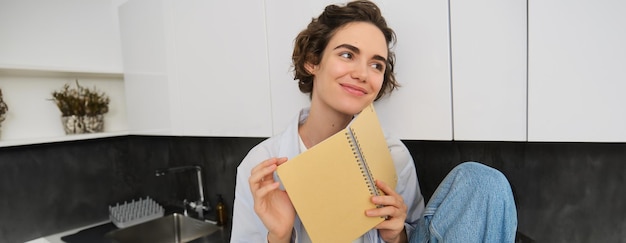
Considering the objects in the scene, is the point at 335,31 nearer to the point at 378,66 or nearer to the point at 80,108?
the point at 378,66

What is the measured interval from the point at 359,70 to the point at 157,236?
1585 mm

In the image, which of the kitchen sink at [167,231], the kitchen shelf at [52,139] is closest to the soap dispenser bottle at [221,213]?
the kitchen sink at [167,231]

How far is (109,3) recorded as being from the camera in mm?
1770

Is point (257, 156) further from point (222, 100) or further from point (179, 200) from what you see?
point (179, 200)

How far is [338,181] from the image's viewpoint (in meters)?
0.56

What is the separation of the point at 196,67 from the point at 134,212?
100cm

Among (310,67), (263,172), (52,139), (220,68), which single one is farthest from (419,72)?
(52,139)

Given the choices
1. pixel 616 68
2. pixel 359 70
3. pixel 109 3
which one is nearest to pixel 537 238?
pixel 616 68

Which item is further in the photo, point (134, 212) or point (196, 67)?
point (134, 212)

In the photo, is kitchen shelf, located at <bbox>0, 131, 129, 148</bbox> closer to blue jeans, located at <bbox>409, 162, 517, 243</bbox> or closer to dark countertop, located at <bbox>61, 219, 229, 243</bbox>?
dark countertop, located at <bbox>61, 219, 229, 243</bbox>

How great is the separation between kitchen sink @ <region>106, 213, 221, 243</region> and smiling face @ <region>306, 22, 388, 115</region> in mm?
1181

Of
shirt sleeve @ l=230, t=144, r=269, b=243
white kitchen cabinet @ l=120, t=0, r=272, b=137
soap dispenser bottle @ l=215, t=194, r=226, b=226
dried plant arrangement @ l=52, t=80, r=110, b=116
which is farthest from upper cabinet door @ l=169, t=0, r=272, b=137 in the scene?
dried plant arrangement @ l=52, t=80, r=110, b=116

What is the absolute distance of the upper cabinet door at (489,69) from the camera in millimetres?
619

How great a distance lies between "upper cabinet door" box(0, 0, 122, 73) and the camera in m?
1.44
